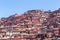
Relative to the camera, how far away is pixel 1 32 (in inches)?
2466

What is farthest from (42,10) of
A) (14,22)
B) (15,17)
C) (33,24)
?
(33,24)

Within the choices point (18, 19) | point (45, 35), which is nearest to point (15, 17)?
point (18, 19)

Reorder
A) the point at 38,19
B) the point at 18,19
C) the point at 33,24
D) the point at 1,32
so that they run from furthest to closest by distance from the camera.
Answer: the point at 18,19, the point at 38,19, the point at 33,24, the point at 1,32

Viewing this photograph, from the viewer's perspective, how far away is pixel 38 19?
75.9 metres

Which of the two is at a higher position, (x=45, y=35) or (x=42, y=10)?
(x=42, y=10)

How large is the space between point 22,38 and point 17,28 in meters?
14.3

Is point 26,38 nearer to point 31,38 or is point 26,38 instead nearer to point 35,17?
point 31,38

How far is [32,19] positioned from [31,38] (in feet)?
90.1

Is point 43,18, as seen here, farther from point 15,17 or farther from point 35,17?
point 15,17

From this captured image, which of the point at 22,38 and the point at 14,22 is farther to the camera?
the point at 14,22

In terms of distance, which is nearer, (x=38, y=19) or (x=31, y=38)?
(x=31, y=38)

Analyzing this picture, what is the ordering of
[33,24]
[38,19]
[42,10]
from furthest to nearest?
[42,10] → [38,19] → [33,24]

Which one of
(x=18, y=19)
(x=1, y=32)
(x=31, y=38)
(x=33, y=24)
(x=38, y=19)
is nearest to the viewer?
(x=31, y=38)

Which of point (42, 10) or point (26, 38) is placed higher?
point (42, 10)
